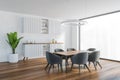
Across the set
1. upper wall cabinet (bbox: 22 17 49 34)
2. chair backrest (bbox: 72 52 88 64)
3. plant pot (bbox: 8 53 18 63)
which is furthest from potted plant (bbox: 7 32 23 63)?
chair backrest (bbox: 72 52 88 64)

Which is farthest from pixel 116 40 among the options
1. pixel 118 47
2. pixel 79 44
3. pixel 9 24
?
pixel 9 24

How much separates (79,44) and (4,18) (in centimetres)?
484

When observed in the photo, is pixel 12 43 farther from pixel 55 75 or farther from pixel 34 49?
pixel 55 75

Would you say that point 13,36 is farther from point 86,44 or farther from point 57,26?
point 86,44

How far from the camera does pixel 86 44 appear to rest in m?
7.91

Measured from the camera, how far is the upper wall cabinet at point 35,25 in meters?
6.46

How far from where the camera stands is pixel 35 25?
22.2 feet

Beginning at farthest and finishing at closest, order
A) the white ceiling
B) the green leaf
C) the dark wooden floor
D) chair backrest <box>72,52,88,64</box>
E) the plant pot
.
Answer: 1. the plant pot
2. the green leaf
3. the white ceiling
4. chair backrest <box>72,52,88,64</box>
5. the dark wooden floor

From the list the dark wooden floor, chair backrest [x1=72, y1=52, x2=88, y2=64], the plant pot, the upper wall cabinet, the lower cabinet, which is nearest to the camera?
the dark wooden floor

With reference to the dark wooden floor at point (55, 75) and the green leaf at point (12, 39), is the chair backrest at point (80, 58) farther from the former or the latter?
the green leaf at point (12, 39)

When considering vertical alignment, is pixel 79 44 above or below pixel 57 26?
below

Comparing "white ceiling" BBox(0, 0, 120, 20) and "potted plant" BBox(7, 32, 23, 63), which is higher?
"white ceiling" BBox(0, 0, 120, 20)

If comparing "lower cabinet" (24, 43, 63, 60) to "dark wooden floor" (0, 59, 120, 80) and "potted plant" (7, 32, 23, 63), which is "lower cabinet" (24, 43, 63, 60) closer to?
"potted plant" (7, 32, 23, 63)

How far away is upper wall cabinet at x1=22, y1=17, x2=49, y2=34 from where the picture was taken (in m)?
6.46
